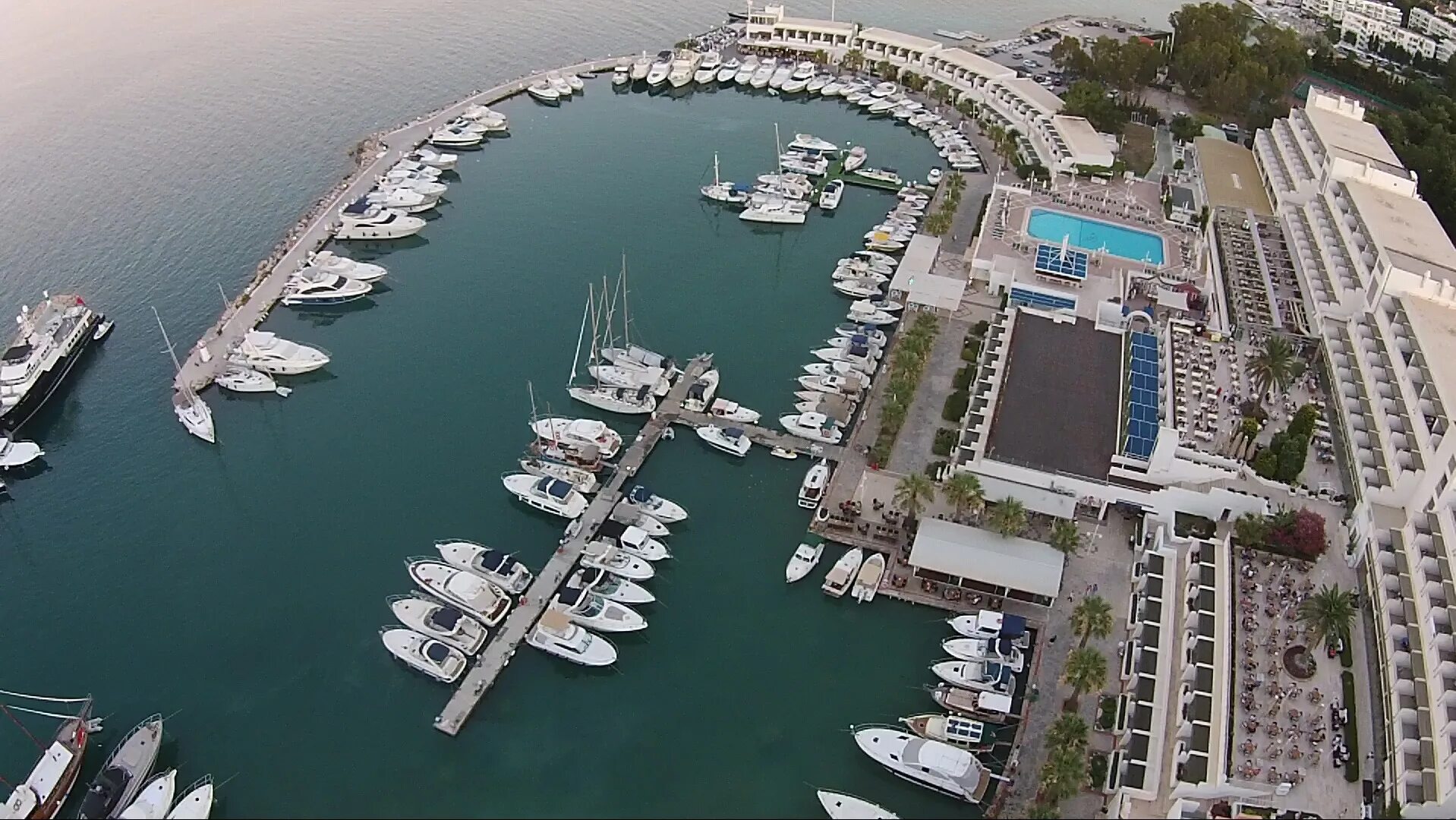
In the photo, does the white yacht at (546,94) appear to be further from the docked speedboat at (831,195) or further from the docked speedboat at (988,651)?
the docked speedboat at (988,651)

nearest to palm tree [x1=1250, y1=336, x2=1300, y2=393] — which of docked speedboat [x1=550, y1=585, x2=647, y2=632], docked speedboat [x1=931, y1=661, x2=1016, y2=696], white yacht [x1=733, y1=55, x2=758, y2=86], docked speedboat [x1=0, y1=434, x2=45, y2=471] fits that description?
docked speedboat [x1=931, y1=661, x2=1016, y2=696]

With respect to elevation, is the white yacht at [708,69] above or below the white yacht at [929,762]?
above

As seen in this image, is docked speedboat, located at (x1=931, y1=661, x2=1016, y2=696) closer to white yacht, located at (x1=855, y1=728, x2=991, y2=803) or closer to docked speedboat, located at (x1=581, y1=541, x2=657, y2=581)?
white yacht, located at (x1=855, y1=728, x2=991, y2=803)

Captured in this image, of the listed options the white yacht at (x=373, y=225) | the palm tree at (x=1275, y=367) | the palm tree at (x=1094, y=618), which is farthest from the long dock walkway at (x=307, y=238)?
the palm tree at (x=1275, y=367)

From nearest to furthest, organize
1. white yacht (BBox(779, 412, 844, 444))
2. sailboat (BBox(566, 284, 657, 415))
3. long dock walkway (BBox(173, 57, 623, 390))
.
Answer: white yacht (BBox(779, 412, 844, 444)) → sailboat (BBox(566, 284, 657, 415)) → long dock walkway (BBox(173, 57, 623, 390))

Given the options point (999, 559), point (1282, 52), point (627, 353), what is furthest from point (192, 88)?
point (1282, 52)

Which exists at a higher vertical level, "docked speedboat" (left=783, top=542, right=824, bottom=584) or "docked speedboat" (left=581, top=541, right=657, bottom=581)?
"docked speedboat" (left=783, top=542, right=824, bottom=584)
